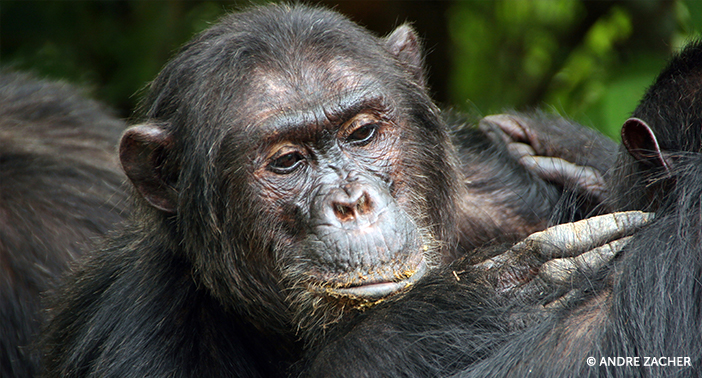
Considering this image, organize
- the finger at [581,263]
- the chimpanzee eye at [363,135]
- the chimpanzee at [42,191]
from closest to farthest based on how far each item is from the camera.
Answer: the finger at [581,263] < the chimpanzee eye at [363,135] < the chimpanzee at [42,191]

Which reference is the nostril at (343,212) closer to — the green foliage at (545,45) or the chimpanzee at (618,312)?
the chimpanzee at (618,312)

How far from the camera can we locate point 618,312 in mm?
3059

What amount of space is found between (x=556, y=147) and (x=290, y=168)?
2.36 meters

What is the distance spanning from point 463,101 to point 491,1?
4.72 feet

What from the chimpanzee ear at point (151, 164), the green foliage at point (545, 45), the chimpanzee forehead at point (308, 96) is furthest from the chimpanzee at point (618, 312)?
the green foliage at point (545, 45)

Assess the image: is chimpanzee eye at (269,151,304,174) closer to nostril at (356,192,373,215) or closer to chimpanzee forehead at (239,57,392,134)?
chimpanzee forehead at (239,57,392,134)

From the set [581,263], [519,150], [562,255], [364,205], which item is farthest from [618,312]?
[519,150]

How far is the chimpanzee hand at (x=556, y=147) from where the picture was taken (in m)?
5.14

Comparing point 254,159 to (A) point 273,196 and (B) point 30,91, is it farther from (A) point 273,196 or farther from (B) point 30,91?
(B) point 30,91

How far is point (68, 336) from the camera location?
15.6 ft

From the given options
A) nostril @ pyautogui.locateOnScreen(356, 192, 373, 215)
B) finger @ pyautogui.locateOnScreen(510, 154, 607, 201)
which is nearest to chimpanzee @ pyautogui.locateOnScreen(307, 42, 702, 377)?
nostril @ pyautogui.locateOnScreen(356, 192, 373, 215)

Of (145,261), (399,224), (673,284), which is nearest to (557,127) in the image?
(399,224)

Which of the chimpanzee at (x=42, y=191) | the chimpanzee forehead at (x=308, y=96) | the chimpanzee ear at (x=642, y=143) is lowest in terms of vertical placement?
the chimpanzee at (x=42, y=191)

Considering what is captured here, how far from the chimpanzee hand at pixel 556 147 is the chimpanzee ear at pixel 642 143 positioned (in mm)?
1233
